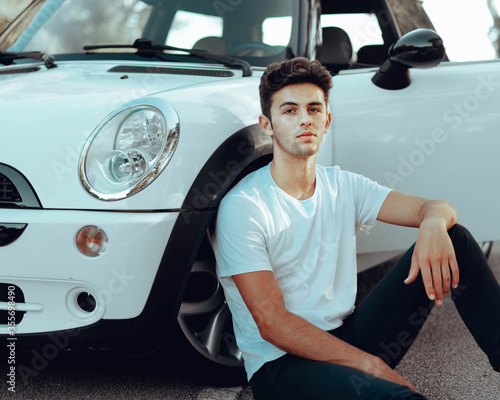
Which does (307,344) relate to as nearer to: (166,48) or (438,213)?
(438,213)

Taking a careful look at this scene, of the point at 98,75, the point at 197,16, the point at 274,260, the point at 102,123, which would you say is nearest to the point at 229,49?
the point at 197,16

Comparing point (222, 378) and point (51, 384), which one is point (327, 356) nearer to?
point (222, 378)

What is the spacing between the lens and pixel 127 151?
232cm

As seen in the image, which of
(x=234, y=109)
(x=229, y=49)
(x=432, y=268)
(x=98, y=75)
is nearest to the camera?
(x=432, y=268)

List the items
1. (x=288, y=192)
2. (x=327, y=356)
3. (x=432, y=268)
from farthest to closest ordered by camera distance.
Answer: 1. (x=288, y=192)
2. (x=432, y=268)
3. (x=327, y=356)

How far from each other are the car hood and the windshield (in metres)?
0.64

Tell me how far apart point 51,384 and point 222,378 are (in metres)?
0.67

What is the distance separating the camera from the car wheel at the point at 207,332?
2633 mm

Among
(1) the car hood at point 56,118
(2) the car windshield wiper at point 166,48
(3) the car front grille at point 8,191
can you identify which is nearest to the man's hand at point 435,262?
(1) the car hood at point 56,118

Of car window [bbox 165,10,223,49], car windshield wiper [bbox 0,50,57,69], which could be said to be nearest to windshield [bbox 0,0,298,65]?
car window [bbox 165,10,223,49]

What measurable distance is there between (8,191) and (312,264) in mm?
1032

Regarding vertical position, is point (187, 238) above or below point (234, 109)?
below

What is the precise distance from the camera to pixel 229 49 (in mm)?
3426

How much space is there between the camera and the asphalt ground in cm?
266
